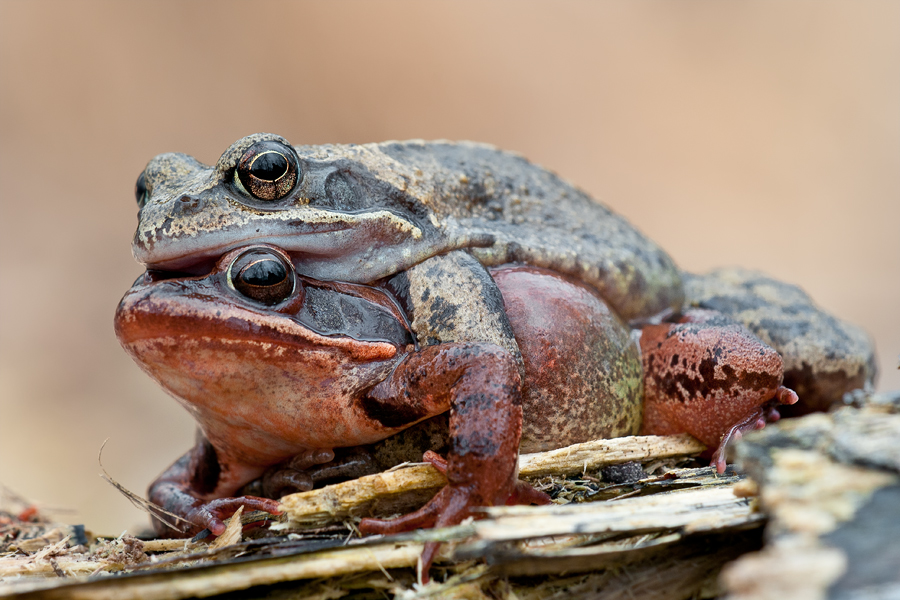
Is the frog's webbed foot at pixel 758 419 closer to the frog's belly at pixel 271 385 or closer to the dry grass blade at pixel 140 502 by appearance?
the frog's belly at pixel 271 385

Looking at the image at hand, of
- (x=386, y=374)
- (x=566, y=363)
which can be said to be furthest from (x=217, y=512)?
(x=566, y=363)

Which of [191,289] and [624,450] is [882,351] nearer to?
[624,450]

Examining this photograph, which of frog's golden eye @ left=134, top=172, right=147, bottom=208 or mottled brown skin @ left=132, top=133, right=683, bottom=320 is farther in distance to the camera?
frog's golden eye @ left=134, top=172, right=147, bottom=208

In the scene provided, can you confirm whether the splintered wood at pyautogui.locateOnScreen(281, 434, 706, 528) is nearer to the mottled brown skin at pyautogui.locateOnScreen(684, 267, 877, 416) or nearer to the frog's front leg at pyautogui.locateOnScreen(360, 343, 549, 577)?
the frog's front leg at pyautogui.locateOnScreen(360, 343, 549, 577)

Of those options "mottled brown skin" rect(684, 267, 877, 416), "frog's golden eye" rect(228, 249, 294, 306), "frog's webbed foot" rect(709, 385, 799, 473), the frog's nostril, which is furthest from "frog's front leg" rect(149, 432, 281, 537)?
"mottled brown skin" rect(684, 267, 877, 416)

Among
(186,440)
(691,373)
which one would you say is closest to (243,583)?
(691,373)
